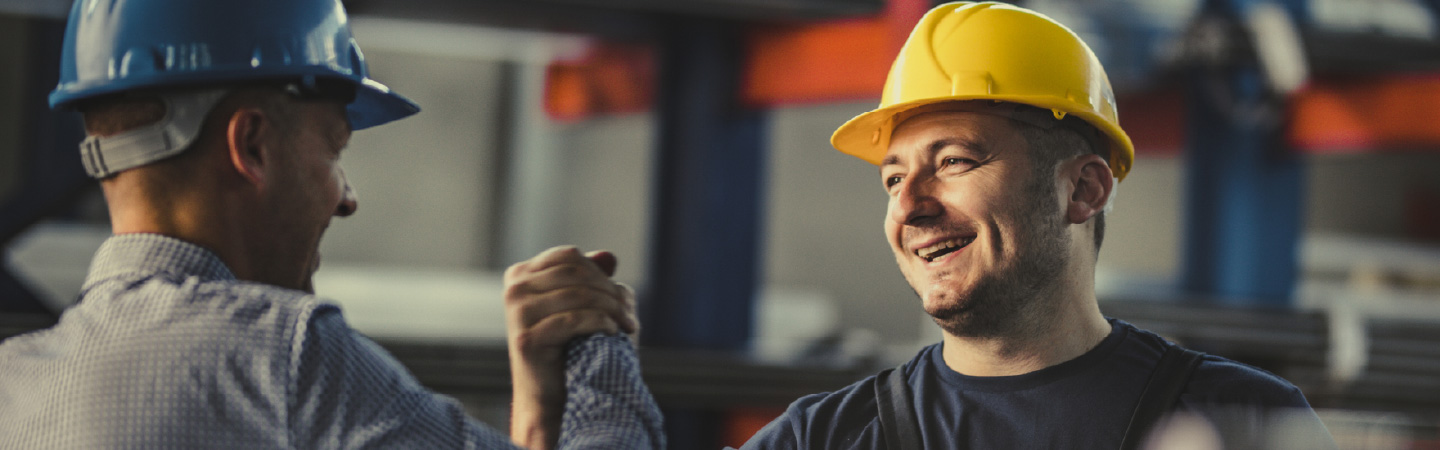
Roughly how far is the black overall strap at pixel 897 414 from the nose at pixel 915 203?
0.33 metres

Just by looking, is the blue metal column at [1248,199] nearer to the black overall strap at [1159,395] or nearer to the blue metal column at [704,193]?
the blue metal column at [704,193]

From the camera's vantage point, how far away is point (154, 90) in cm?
192

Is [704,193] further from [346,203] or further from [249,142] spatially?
[249,142]

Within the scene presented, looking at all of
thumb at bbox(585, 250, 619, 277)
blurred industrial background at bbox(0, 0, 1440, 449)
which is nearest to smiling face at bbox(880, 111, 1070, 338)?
thumb at bbox(585, 250, 619, 277)

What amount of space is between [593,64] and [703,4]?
7.52ft

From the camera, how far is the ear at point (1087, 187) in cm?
232

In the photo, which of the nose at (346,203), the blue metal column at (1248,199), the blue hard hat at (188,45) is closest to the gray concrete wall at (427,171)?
the blue metal column at (1248,199)

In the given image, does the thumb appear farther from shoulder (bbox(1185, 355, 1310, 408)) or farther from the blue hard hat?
shoulder (bbox(1185, 355, 1310, 408))

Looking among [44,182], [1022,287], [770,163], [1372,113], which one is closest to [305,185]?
[1022,287]

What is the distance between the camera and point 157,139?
1877 mm

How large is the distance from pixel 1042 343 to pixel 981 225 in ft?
0.82

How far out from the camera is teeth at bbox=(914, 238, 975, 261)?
7.47 feet

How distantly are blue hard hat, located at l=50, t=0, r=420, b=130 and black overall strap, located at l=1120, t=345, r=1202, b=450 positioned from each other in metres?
1.48

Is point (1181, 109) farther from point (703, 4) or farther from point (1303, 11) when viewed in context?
point (703, 4)
